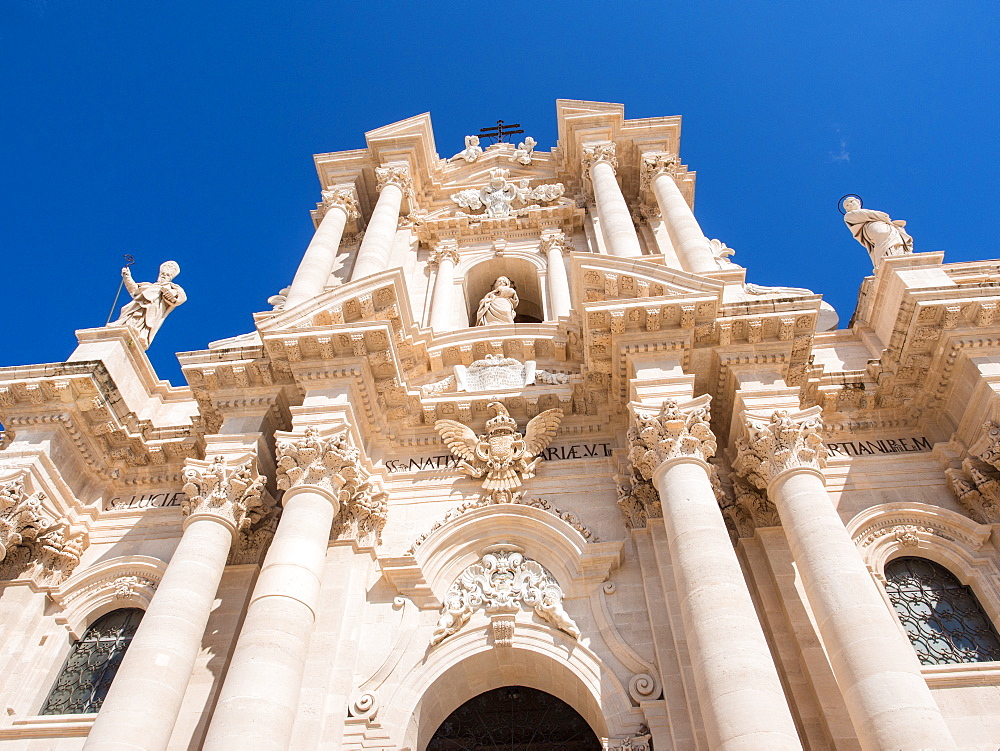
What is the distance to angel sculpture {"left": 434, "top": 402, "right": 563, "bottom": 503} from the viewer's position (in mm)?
12602

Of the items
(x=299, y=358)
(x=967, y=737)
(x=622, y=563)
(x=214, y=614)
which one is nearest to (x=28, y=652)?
(x=214, y=614)

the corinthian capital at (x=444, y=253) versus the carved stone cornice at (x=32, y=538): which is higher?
the corinthian capital at (x=444, y=253)

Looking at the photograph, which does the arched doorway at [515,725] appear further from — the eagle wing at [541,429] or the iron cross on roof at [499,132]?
the iron cross on roof at [499,132]

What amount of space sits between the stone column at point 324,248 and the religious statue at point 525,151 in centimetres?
546

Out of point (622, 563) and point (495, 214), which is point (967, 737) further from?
point (495, 214)

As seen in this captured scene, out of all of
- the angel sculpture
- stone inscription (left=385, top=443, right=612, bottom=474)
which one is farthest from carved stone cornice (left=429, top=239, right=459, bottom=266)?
stone inscription (left=385, top=443, right=612, bottom=474)

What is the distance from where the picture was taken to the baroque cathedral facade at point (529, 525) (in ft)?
29.3

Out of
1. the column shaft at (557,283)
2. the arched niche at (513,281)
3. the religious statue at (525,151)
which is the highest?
the religious statue at (525,151)

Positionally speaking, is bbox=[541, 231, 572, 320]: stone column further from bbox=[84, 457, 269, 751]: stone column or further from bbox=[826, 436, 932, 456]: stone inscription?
bbox=[84, 457, 269, 751]: stone column

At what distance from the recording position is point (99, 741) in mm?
8164

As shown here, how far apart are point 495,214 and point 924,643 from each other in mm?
15137

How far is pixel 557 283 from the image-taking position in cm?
1873


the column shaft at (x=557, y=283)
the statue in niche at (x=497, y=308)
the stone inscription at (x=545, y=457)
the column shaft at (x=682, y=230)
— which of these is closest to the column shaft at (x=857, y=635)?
the stone inscription at (x=545, y=457)

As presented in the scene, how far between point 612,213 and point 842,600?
11.8 metres
